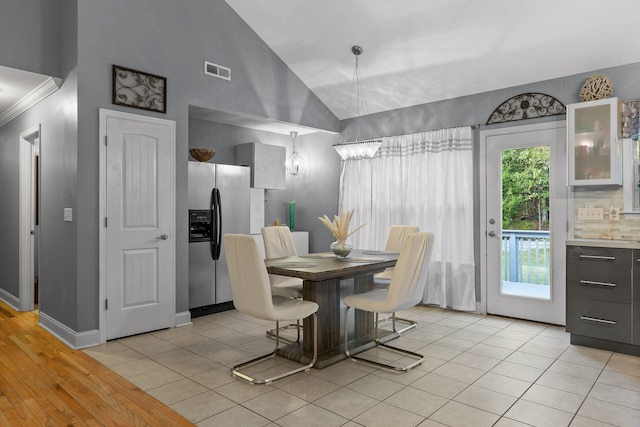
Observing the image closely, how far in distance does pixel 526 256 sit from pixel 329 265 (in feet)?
8.23

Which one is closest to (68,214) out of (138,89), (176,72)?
(138,89)

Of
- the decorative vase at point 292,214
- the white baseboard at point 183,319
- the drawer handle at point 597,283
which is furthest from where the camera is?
the decorative vase at point 292,214

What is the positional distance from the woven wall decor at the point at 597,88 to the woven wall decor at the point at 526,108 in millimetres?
261

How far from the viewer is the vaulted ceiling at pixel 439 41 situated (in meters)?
3.80

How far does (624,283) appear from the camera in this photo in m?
3.57

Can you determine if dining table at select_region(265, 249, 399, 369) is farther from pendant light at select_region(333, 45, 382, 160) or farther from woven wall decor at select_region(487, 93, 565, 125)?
woven wall decor at select_region(487, 93, 565, 125)

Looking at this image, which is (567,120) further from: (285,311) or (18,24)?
(18,24)

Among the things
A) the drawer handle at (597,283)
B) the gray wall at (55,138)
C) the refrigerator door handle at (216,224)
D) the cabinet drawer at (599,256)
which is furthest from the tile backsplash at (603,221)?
the gray wall at (55,138)

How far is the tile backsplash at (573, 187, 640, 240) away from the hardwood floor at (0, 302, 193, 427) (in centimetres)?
396

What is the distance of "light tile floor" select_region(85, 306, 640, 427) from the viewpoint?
8.11ft

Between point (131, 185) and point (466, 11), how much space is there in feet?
11.4

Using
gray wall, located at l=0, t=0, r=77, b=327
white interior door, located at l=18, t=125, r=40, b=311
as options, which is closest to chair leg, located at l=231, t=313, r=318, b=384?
gray wall, located at l=0, t=0, r=77, b=327

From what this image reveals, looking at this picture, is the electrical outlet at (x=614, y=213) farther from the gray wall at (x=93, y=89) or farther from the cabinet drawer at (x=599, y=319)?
the gray wall at (x=93, y=89)

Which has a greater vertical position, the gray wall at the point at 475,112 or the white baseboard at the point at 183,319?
the gray wall at the point at 475,112
